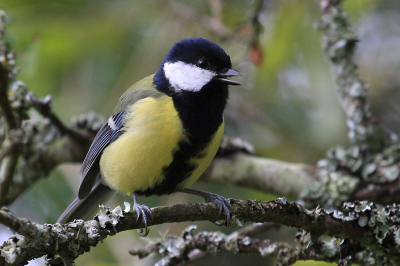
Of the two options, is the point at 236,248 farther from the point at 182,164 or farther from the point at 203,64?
the point at 203,64

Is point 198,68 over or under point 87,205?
over

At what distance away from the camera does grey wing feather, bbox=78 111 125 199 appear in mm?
2264

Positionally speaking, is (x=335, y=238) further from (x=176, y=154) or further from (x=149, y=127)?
(x=149, y=127)

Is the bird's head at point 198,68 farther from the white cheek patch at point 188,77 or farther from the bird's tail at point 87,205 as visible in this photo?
the bird's tail at point 87,205

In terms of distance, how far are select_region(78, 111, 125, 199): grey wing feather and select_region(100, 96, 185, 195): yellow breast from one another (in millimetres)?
115

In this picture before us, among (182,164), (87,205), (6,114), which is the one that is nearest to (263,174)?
(182,164)

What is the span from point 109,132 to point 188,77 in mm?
542

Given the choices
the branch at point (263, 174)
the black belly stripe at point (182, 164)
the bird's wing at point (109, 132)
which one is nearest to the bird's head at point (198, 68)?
the bird's wing at point (109, 132)

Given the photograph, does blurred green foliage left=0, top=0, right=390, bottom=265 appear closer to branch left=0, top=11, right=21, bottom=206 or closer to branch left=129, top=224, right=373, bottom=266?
branch left=0, top=11, right=21, bottom=206

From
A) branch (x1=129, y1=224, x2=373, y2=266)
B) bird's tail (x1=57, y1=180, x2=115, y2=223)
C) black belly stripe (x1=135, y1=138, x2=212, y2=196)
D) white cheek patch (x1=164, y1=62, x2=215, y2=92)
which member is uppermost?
white cheek patch (x1=164, y1=62, x2=215, y2=92)

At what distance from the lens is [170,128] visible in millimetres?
1974

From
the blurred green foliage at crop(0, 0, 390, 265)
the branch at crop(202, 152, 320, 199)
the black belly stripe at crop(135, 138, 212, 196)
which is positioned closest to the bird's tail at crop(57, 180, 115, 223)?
the blurred green foliage at crop(0, 0, 390, 265)

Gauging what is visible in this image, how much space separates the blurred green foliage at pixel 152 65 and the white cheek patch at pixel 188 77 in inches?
33.5

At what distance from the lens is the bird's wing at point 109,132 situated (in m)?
2.24
